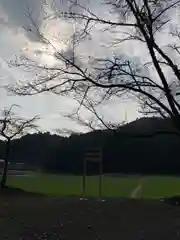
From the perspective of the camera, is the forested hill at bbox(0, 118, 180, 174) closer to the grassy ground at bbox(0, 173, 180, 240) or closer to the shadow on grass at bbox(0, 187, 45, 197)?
the shadow on grass at bbox(0, 187, 45, 197)

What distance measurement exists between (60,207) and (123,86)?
386cm

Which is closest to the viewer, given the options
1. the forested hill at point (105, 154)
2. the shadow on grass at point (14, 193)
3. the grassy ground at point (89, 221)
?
the grassy ground at point (89, 221)

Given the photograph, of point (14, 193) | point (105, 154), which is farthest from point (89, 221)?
point (105, 154)

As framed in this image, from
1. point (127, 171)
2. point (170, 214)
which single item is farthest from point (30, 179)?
point (170, 214)

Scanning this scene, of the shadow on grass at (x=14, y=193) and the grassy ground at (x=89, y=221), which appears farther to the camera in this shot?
the shadow on grass at (x=14, y=193)

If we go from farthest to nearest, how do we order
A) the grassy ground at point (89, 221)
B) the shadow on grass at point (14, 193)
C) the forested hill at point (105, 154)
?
the forested hill at point (105, 154) → the shadow on grass at point (14, 193) → the grassy ground at point (89, 221)

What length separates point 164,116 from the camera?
16.0 m

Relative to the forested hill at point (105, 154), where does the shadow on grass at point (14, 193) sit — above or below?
below

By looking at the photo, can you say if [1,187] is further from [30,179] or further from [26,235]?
[30,179]

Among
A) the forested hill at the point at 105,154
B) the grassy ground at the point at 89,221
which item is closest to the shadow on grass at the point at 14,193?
the forested hill at the point at 105,154

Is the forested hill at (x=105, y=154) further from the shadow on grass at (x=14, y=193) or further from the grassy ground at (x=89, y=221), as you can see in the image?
the grassy ground at (x=89, y=221)

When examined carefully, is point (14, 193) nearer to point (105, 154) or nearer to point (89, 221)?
point (89, 221)

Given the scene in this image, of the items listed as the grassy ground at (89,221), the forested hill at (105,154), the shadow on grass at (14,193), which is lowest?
the grassy ground at (89,221)

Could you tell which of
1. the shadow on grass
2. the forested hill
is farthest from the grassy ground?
the forested hill
